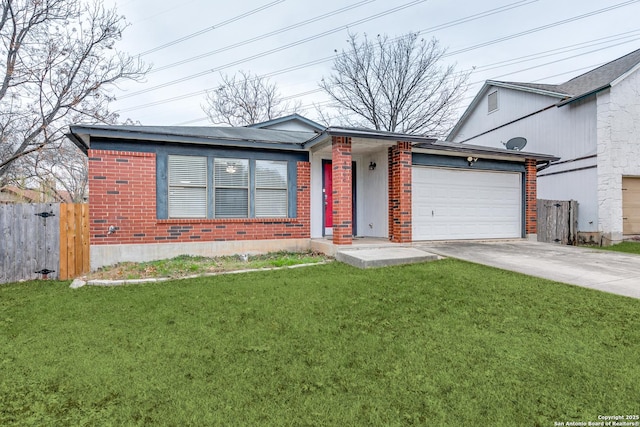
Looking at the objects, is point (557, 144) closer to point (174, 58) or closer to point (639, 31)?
point (639, 31)

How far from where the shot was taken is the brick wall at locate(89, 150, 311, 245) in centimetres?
661

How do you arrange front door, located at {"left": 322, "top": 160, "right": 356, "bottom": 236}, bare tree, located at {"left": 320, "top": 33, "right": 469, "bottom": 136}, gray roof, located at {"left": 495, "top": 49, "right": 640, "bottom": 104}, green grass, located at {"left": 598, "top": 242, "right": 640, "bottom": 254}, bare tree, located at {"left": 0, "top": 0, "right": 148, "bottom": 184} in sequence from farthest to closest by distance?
bare tree, located at {"left": 320, "top": 33, "right": 469, "bottom": 136}
gray roof, located at {"left": 495, "top": 49, "right": 640, "bottom": 104}
bare tree, located at {"left": 0, "top": 0, "right": 148, "bottom": 184}
green grass, located at {"left": 598, "top": 242, "right": 640, "bottom": 254}
front door, located at {"left": 322, "top": 160, "right": 356, "bottom": 236}

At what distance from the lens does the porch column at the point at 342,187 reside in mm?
7098

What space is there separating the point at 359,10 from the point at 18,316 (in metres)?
17.5

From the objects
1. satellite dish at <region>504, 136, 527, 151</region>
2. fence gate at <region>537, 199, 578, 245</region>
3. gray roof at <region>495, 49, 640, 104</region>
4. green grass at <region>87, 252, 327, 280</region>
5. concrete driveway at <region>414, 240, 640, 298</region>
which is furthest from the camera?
satellite dish at <region>504, 136, 527, 151</region>

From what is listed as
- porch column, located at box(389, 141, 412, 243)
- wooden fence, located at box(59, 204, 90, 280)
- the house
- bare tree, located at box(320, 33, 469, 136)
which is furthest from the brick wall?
bare tree, located at box(320, 33, 469, 136)

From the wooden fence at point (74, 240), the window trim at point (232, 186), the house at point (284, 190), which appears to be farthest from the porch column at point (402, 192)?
the wooden fence at point (74, 240)

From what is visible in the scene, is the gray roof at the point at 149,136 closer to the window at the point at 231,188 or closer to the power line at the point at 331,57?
the window at the point at 231,188

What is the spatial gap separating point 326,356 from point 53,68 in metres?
12.5

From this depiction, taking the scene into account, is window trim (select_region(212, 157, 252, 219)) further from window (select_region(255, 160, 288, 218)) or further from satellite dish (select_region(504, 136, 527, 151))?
satellite dish (select_region(504, 136, 527, 151))

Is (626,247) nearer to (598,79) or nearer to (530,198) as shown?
(530,198)

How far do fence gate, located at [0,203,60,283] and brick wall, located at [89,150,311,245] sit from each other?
63 cm

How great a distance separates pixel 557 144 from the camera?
1230 cm

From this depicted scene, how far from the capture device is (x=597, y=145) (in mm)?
10594
